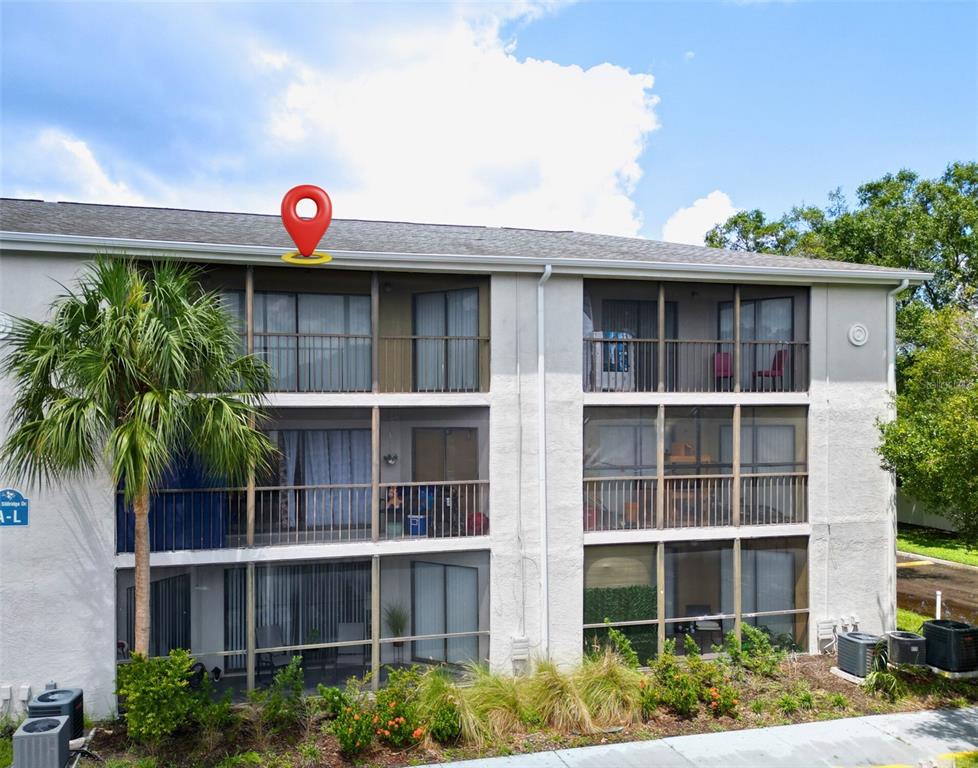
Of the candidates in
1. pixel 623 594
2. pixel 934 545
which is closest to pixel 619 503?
pixel 623 594

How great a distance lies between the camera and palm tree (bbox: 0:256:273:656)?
8992mm

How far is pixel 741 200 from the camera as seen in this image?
111ft

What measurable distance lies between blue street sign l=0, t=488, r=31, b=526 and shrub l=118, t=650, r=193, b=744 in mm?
2868

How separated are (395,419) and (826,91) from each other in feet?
40.6

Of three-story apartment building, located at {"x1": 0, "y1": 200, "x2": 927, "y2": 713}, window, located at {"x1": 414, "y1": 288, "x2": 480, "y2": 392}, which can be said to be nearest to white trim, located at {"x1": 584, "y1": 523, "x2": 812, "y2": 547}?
three-story apartment building, located at {"x1": 0, "y1": 200, "x2": 927, "y2": 713}

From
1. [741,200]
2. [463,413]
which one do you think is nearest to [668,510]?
[463,413]

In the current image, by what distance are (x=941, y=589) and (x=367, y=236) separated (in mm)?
17318

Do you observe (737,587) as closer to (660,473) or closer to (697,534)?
(697,534)

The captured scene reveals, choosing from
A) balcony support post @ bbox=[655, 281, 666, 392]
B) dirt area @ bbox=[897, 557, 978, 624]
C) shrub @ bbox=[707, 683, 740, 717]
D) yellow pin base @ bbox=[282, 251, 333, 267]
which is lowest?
dirt area @ bbox=[897, 557, 978, 624]

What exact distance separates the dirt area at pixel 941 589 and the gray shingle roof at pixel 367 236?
28.1 ft

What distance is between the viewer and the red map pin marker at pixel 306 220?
34.6ft

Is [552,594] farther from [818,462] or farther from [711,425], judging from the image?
[818,462]

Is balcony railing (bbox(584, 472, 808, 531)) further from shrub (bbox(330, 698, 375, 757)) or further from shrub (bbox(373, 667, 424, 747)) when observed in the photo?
shrub (bbox(330, 698, 375, 757))

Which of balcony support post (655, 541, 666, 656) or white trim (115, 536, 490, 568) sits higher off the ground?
white trim (115, 536, 490, 568)
